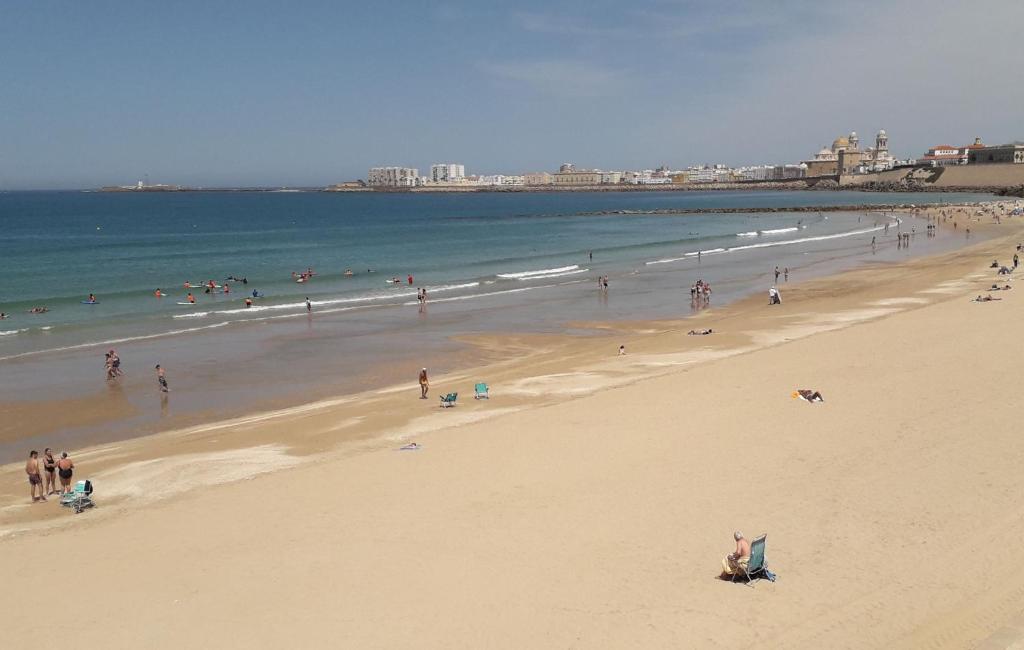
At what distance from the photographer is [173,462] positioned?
42.9 ft

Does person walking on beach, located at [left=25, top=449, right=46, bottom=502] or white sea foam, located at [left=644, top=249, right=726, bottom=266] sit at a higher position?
person walking on beach, located at [left=25, top=449, right=46, bottom=502]

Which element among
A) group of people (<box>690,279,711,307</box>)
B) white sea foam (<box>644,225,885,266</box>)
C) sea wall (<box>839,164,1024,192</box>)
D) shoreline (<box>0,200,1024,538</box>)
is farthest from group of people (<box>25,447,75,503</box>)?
sea wall (<box>839,164,1024,192</box>)

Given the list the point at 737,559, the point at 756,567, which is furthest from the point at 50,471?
the point at 756,567

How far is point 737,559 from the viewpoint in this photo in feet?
26.3

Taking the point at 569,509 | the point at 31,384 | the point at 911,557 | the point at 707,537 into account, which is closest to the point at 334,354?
the point at 31,384

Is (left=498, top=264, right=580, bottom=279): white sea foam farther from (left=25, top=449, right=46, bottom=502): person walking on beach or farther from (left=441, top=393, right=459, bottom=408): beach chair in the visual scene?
(left=25, top=449, right=46, bottom=502): person walking on beach

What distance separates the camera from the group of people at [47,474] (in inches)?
456

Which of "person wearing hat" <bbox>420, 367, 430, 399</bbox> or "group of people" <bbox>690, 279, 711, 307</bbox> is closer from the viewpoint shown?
"person wearing hat" <bbox>420, 367, 430, 399</bbox>

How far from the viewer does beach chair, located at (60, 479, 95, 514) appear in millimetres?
11102

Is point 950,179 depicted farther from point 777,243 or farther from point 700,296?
point 700,296

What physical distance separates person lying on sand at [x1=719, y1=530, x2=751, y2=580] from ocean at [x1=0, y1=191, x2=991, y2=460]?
40.0ft

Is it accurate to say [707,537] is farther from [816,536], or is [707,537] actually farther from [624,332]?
[624,332]

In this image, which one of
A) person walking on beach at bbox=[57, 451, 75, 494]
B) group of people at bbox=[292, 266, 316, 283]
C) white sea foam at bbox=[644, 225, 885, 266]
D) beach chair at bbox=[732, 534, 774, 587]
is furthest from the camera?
white sea foam at bbox=[644, 225, 885, 266]

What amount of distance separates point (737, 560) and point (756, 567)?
22 centimetres
